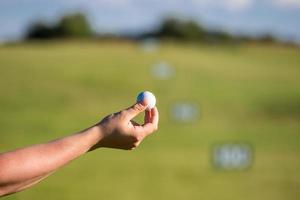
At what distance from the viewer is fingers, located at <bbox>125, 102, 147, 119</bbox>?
2.88ft

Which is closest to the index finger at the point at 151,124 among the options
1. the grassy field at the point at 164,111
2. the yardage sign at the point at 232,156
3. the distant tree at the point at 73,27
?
the grassy field at the point at 164,111

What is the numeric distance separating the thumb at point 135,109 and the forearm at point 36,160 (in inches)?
2.9

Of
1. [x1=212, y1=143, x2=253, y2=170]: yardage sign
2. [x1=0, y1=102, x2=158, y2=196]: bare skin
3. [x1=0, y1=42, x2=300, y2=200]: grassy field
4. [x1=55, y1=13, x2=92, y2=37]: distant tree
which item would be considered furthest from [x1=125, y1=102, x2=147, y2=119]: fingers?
[x1=55, y1=13, x2=92, y2=37]: distant tree

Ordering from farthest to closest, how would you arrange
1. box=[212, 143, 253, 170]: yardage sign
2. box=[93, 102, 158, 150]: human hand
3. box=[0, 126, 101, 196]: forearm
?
1. box=[212, 143, 253, 170]: yardage sign
2. box=[93, 102, 158, 150]: human hand
3. box=[0, 126, 101, 196]: forearm

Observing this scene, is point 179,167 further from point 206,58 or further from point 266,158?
point 206,58

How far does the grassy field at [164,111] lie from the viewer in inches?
241

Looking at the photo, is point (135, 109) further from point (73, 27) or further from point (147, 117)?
point (73, 27)

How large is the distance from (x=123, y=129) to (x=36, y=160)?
0.50ft

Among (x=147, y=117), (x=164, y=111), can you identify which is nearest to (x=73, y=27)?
(x=164, y=111)

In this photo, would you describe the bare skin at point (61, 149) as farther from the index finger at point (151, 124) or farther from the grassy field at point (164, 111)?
the grassy field at point (164, 111)

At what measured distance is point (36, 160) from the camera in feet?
2.54

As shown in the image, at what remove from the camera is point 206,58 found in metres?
15.1

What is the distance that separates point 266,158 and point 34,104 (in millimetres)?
5134

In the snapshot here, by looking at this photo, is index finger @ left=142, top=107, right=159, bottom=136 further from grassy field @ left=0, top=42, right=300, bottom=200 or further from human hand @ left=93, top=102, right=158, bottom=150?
grassy field @ left=0, top=42, right=300, bottom=200
